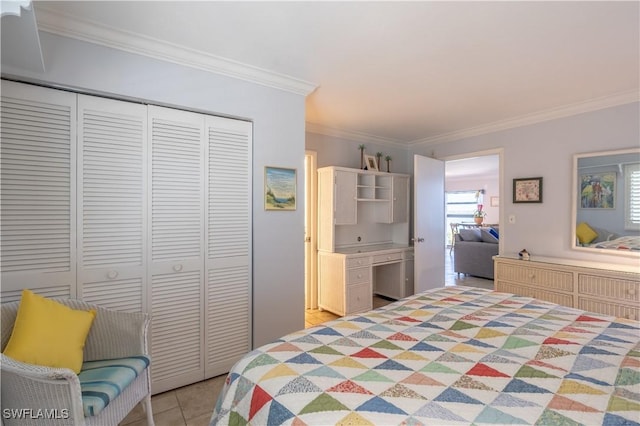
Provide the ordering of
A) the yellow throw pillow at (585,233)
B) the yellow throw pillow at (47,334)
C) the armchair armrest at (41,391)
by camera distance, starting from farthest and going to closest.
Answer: the yellow throw pillow at (585,233) < the yellow throw pillow at (47,334) < the armchair armrest at (41,391)

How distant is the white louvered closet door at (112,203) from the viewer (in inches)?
74.5

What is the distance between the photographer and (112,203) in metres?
1.97

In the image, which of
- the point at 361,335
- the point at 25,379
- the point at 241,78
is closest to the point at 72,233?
the point at 25,379

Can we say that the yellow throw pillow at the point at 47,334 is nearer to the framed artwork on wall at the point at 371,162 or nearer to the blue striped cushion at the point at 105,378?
the blue striped cushion at the point at 105,378

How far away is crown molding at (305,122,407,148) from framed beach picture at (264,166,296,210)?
4.81 ft

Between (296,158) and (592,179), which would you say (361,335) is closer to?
(296,158)

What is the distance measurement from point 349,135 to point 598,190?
2.79 m

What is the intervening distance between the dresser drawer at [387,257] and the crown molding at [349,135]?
1661 mm

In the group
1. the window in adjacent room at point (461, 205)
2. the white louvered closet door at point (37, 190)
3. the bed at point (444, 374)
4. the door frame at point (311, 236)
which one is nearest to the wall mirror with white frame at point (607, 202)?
the bed at point (444, 374)

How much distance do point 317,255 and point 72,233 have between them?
2.67 meters

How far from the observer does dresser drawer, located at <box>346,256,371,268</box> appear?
3.66m

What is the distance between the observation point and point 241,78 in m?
2.40

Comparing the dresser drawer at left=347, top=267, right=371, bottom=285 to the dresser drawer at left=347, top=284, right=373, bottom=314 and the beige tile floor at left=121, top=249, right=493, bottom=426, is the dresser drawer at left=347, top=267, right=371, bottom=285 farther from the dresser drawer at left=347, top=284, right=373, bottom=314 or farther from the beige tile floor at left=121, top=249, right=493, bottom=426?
the beige tile floor at left=121, top=249, right=493, bottom=426

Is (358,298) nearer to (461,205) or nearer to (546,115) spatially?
(546,115)
